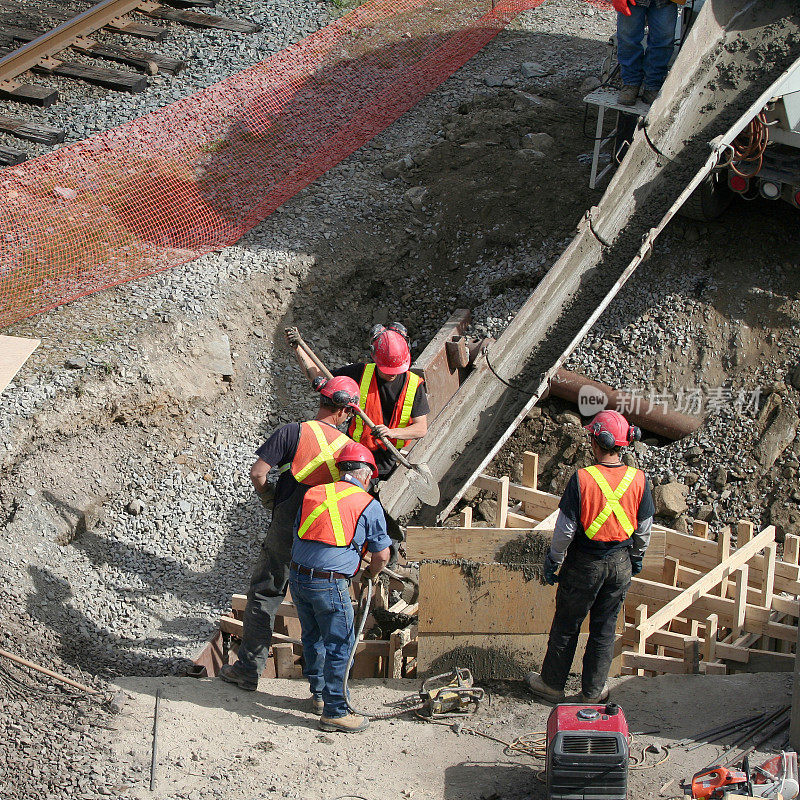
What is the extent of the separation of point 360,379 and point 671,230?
4760 mm

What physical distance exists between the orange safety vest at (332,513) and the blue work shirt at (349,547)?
0.12 ft

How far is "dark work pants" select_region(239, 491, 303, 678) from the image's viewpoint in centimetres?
572

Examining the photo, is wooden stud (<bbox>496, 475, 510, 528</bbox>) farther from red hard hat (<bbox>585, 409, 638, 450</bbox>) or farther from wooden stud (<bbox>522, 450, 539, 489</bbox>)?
red hard hat (<bbox>585, 409, 638, 450</bbox>)

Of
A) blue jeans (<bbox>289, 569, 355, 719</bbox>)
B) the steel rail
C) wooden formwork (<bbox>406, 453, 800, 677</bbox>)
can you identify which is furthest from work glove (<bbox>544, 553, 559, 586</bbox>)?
the steel rail

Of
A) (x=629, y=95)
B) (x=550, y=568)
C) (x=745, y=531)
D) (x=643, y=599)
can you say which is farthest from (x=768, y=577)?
(x=629, y=95)

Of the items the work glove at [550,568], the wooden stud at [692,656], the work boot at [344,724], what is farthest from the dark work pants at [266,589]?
the wooden stud at [692,656]

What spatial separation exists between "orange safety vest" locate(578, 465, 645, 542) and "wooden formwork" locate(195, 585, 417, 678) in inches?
68.9

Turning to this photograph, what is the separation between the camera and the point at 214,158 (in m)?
10.3

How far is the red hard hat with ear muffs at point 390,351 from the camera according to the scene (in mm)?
6270

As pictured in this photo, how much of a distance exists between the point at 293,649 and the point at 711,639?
279 centimetres

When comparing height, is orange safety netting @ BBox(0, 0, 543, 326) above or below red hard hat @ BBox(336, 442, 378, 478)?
above

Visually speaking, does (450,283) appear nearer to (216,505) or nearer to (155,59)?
(216,505)

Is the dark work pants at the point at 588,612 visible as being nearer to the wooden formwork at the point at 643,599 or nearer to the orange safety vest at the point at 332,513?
the wooden formwork at the point at 643,599

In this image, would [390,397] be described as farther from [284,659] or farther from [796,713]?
[796,713]
